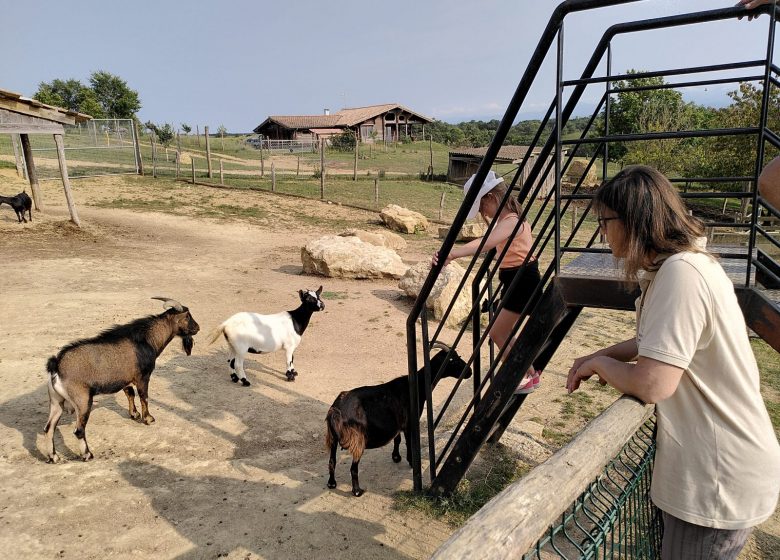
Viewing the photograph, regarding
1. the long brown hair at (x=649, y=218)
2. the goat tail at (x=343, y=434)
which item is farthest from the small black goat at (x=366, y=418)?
the long brown hair at (x=649, y=218)

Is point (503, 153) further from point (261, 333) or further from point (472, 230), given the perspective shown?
point (261, 333)

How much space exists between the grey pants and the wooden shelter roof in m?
14.5

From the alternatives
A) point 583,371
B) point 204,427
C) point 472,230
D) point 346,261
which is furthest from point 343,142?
point 583,371

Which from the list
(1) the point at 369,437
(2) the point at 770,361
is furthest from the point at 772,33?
(2) the point at 770,361

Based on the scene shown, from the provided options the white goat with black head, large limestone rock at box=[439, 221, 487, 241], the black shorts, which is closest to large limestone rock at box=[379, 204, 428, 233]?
large limestone rock at box=[439, 221, 487, 241]

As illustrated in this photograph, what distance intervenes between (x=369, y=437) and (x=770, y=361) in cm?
616

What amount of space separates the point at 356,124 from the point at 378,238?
126 ft

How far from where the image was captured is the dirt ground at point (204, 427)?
3.50 meters

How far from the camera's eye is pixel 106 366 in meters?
4.63

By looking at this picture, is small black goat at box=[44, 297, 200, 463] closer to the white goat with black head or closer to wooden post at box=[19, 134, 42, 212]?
the white goat with black head

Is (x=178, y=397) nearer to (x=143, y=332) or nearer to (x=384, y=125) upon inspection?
(x=143, y=332)

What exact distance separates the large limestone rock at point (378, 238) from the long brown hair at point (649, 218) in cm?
1035

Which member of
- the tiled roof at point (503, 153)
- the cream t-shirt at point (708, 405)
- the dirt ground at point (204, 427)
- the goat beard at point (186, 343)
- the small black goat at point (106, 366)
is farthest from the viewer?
the tiled roof at point (503, 153)

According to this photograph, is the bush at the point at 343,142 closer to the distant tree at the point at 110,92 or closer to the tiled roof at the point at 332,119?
the tiled roof at the point at 332,119
